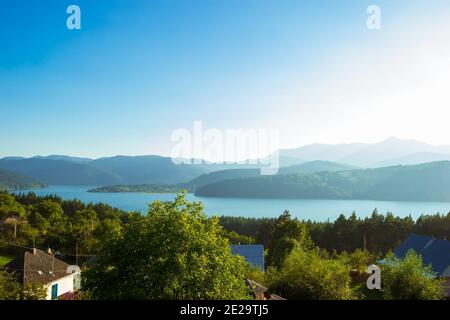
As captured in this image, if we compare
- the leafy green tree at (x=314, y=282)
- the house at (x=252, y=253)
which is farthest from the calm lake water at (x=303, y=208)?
the leafy green tree at (x=314, y=282)

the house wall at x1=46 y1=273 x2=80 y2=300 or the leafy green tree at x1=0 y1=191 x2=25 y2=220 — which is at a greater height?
the leafy green tree at x1=0 y1=191 x2=25 y2=220

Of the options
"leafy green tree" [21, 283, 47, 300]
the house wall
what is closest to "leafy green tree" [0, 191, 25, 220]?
the house wall

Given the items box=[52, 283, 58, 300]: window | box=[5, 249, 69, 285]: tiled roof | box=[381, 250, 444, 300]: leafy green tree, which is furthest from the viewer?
box=[52, 283, 58, 300]: window

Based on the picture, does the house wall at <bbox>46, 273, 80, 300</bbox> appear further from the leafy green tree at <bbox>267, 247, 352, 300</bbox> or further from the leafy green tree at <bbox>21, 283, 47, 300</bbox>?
the leafy green tree at <bbox>267, 247, 352, 300</bbox>

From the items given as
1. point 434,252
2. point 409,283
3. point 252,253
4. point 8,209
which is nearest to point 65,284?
point 252,253

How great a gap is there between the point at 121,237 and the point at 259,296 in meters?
6.77

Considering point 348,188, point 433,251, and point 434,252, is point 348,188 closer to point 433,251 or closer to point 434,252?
point 433,251

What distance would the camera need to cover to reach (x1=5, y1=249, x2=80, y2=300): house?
22.9m

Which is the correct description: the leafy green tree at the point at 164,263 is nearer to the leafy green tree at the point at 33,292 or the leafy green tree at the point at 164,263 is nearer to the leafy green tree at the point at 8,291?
the leafy green tree at the point at 8,291

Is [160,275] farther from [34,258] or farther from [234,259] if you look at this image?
[34,258]

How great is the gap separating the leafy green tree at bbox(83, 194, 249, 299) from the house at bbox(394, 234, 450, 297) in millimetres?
20160
